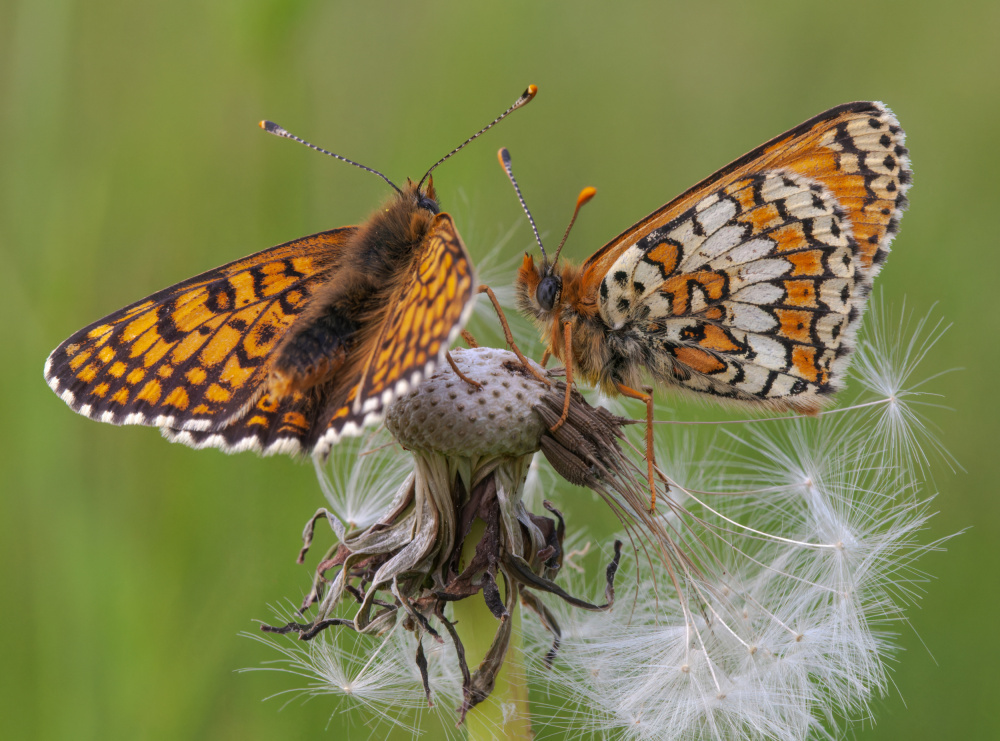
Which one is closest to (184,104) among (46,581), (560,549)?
(46,581)

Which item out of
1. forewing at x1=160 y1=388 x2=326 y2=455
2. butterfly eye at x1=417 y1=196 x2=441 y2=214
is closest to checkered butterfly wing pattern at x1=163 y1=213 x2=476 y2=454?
forewing at x1=160 y1=388 x2=326 y2=455

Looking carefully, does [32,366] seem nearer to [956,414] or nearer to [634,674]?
[634,674]

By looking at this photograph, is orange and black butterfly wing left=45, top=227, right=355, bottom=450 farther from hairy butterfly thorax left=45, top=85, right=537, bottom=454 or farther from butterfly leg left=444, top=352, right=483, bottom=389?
butterfly leg left=444, top=352, right=483, bottom=389

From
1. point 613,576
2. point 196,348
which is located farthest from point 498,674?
point 196,348

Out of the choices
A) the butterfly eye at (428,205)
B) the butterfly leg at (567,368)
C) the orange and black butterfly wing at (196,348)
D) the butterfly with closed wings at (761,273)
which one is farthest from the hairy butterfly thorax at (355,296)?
the butterfly leg at (567,368)

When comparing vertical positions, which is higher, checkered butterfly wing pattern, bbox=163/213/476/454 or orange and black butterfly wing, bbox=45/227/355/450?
orange and black butterfly wing, bbox=45/227/355/450

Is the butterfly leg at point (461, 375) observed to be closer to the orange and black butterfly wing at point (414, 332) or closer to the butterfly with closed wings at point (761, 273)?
the orange and black butterfly wing at point (414, 332)
